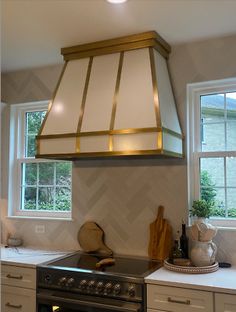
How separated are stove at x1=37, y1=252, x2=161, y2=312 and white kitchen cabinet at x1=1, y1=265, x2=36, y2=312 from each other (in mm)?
72

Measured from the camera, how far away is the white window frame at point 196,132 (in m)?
2.61

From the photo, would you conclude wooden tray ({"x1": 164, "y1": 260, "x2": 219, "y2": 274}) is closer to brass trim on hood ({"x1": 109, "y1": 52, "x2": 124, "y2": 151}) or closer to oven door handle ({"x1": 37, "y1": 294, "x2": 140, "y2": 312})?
oven door handle ({"x1": 37, "y1": 294, "x2": 140, "y2": 312})

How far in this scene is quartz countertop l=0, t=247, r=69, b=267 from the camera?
2555 millimetres

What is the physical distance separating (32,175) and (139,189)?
1.32 meters

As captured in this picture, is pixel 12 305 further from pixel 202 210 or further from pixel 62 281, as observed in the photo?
pixel 202 210

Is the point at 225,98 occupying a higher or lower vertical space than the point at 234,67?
lower

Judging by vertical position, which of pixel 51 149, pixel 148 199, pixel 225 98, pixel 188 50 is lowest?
pixel 148 199

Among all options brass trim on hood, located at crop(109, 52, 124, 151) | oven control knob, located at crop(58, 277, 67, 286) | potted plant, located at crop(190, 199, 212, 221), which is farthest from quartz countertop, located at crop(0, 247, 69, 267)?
potted plant, located at crop(190, 199, 212, 221)

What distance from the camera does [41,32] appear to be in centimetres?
248

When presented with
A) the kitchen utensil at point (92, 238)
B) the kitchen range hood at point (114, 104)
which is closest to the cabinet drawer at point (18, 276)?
the kitchen utensil at point (92, 238)

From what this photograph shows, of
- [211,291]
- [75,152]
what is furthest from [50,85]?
[211,291]

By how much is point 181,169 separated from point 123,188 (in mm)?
543

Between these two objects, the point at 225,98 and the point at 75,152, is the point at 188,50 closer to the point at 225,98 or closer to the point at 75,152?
the point at 225,98

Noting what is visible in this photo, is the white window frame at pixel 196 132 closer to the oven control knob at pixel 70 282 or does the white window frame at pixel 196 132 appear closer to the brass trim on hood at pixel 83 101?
the brass trim on hood at pixel 83 101
